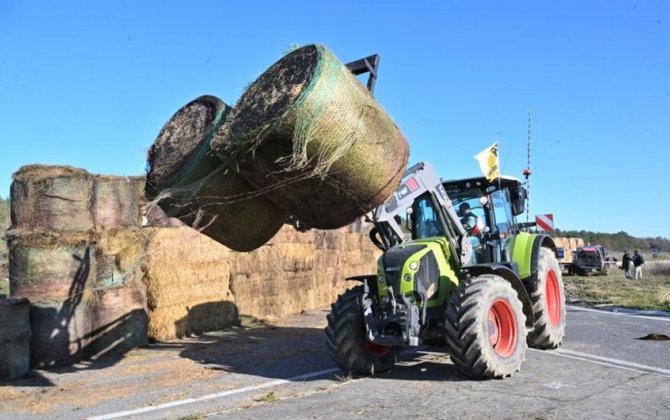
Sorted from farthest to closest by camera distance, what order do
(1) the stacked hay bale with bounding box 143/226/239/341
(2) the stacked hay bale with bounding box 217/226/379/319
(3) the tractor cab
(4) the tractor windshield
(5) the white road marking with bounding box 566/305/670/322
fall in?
(2) the stacked hay bale with bounding box 217/226/379/319 → (5) the white road marking with bounding box 566/305/670/322 → (1) the stacked hay bale with bounding box 143/226/239/341 → (3) the tractor cab → (4) the tractor windshield

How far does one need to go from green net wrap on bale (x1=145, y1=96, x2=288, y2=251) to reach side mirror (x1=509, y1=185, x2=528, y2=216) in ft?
15.3

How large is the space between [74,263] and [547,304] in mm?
7748

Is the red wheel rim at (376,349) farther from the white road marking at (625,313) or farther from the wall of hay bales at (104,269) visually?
the white road marking at (625,313)

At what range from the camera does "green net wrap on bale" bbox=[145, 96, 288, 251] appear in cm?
656

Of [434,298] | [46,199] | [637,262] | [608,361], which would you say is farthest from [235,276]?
[637,262]

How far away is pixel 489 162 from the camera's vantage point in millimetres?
9375

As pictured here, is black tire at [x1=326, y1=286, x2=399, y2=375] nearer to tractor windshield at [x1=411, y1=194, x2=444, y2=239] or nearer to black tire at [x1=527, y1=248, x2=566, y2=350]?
tractor windshield at [x1=411, y1=194, x2=444, y2=239]

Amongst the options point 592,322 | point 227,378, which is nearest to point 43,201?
point 227,378

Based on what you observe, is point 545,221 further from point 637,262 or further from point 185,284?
point 637,262

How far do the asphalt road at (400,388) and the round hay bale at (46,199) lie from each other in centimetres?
236

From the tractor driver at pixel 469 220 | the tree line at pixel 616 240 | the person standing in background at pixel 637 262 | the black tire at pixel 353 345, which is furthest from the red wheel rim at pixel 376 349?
the tree line at pixel 616 240

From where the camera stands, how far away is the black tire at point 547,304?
30.6 ft

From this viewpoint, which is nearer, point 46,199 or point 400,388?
point 400,388

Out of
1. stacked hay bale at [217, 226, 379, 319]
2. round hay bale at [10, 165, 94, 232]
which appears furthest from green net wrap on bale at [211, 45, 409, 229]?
stacked hay bale at [217, 226, 379, 319]
